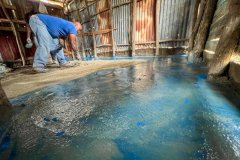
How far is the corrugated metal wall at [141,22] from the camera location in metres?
5.74

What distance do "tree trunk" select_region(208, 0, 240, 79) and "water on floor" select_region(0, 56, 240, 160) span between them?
16.2 inches

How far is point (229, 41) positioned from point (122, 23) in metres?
6.17

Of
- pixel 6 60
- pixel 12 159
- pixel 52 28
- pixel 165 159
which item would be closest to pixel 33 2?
pixel 6 60

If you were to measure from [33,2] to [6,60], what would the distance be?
11.1ft

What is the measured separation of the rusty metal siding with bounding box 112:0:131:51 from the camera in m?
7.02

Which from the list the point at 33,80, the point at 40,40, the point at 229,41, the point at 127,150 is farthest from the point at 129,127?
the point at 40,40

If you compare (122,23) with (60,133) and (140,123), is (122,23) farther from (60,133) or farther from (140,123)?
(60,133)

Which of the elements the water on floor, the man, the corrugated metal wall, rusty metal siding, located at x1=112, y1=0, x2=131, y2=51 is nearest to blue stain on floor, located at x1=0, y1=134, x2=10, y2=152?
the water on floor

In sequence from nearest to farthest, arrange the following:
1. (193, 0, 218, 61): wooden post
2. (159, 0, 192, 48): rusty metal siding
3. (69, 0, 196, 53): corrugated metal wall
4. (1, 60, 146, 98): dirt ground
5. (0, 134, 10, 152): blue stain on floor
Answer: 1. (0, 134, 10, 152): blue stain on floor
2. (1, 60, 146, 98): dirt ground
3. (193, 0, 218, 61): wooden post
4. (159, 0, 192, 48): rusty metal siding
5. (69, 0, 196, 53): corrugated metal wall

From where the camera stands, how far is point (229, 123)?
3.39 feet

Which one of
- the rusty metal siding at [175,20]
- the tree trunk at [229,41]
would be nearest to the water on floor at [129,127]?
the tree trunk at [229,41]

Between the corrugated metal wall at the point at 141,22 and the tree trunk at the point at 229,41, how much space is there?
13.7ft

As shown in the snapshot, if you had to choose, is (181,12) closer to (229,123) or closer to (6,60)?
(229,123)

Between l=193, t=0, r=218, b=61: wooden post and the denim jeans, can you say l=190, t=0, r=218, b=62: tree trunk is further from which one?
the denim jeans
